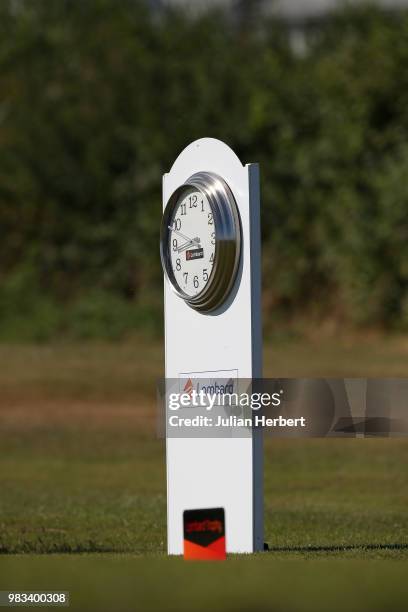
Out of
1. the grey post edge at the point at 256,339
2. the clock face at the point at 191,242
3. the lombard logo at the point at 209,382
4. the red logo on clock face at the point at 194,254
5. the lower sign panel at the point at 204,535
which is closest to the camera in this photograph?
the lower sign panel at the point at 204,535

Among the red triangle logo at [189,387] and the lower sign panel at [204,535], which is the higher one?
the red triangle logo at [189,387]

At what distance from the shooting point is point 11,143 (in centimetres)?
3728

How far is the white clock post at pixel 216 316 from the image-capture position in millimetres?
9844

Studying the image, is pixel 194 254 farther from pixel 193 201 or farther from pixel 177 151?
pixel 177 151

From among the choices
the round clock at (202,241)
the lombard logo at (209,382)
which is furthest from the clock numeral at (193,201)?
the lombard logo at (209,382)

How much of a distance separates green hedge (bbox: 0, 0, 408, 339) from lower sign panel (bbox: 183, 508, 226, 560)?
23.6 metres

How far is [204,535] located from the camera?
8.48 meters

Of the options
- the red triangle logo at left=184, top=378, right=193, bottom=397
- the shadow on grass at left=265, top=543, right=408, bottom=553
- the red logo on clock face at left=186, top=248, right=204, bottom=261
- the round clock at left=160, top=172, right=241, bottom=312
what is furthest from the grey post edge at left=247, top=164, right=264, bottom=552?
the red triangle logo at left=184, top=378, right=193, bottom=397

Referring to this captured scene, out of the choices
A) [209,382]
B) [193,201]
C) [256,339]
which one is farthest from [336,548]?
[193,201]

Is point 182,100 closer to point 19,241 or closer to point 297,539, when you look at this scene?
point 19,241

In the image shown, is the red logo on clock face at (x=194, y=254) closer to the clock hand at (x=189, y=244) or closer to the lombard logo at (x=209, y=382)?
the clock hand at (x=189, y=244)

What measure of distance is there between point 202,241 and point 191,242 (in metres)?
0.19

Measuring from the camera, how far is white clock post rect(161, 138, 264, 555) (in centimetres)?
984

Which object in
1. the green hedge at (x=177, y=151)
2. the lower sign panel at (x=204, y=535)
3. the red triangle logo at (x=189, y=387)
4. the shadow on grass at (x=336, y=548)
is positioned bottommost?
the shadow on grass at (x=336, y=548)
